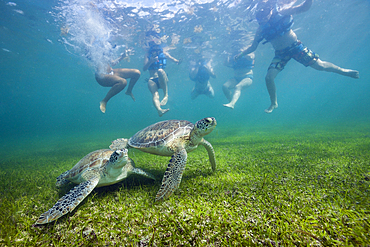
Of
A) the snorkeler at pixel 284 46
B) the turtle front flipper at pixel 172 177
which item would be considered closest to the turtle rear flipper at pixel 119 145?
the turtle front flipper at pixel 172 177

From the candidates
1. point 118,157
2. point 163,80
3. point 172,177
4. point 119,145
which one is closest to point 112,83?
point 163,80

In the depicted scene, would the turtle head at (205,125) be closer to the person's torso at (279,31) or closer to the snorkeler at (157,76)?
the snorkeler at (157,76)

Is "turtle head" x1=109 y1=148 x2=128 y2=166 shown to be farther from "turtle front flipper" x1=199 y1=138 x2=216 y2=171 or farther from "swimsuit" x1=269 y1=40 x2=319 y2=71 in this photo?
"swimsuit" x1=269 y1=40 x2=319 y2=71

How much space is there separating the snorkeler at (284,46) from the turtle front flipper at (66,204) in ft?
27.4

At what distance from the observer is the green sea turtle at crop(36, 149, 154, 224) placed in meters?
1.83

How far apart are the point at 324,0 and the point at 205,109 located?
130553 mm

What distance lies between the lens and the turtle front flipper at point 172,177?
2.20 meters

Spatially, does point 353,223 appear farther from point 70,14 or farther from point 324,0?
point 324,0

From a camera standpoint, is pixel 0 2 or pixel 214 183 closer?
pixel 214 183

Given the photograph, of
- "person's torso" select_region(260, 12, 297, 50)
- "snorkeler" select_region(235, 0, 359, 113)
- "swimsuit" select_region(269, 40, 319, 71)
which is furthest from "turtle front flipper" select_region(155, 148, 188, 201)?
"person's torso" select_region(260, 12, 297, 50)

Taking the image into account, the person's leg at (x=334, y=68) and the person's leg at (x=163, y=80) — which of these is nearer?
the person's leg at (x=334, y=68)

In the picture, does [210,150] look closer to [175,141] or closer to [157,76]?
[175,141]

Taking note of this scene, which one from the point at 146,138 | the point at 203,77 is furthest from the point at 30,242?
the point at 203,77

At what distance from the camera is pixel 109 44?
17.1 metres
